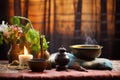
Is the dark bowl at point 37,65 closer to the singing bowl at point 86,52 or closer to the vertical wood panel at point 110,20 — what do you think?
the singing bowl at point 86,52

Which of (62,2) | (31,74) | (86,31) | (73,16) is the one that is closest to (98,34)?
(86,31)

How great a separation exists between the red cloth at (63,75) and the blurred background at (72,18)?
Result: 1.59 meters

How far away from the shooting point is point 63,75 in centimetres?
178

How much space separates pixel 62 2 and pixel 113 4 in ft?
2.02

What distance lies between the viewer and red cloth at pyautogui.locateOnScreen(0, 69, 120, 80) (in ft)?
5.74

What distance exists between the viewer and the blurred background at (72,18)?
343 cm

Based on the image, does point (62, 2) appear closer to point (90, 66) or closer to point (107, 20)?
point (107, 20)

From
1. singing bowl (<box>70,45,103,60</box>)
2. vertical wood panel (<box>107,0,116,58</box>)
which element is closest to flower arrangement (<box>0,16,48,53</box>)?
singing bowl (<box>70,45,103,60</box>)

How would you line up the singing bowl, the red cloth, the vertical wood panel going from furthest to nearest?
1. the vertical wood panel
2. the singing bowl
3. the red cloth

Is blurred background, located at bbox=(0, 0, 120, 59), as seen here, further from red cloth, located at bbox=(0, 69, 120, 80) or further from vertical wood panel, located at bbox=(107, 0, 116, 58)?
red cloth, located at bbox=(0, 69, 120, 80)

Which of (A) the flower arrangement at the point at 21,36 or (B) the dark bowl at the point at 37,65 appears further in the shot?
(A) the flower arrangement at the point at 21,36

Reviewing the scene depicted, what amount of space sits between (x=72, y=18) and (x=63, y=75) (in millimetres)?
1748

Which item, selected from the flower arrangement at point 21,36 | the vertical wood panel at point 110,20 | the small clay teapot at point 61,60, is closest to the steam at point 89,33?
the vertical wood panel at point 110,20

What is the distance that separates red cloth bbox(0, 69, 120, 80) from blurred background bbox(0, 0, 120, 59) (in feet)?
5.21
